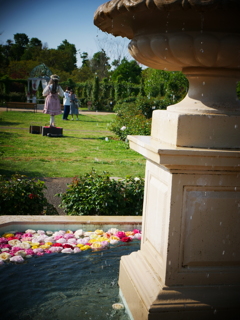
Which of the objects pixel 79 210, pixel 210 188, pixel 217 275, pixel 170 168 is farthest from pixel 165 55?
pixel 79 210

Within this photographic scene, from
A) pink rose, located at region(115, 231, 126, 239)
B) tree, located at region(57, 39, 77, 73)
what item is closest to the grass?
pink rose, located at region(115, 231, 126, 239)

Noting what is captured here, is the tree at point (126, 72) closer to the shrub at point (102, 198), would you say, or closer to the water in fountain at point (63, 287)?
the shrub at point (102, 198)

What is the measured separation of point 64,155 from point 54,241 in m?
6.91

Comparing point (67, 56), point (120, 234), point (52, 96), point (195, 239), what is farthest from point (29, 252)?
point (67, 56)

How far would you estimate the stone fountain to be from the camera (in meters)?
2.12

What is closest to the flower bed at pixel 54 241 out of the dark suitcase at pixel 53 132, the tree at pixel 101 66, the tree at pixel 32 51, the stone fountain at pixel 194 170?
the stone fountain at pixel 194 170

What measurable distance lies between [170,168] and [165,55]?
27.3 inches

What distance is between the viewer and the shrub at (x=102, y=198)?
4531 mm

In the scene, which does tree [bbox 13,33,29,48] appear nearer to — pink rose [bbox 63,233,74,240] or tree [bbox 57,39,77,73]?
tree [bbox 57,39,77,73]

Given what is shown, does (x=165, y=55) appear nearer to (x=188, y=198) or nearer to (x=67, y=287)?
(x=188, y=198)

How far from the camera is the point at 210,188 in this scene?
2.26 m

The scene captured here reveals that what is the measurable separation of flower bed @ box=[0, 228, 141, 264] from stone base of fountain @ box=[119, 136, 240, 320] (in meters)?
1.24

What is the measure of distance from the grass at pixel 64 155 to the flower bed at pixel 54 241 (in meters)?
4.04

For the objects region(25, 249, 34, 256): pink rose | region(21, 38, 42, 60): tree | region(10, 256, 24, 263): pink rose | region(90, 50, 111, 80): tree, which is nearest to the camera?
region(10, 256, 24, 263): pink rose
